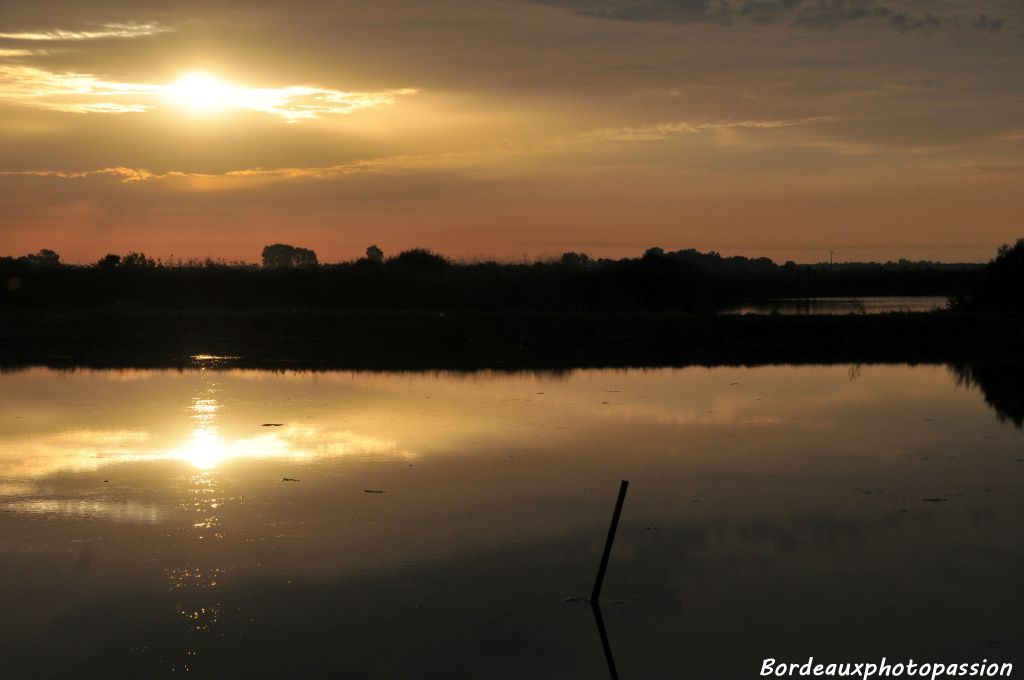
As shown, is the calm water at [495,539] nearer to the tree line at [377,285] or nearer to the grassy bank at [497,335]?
the grassy bank at [497,335]

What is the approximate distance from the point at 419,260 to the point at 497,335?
1684cm

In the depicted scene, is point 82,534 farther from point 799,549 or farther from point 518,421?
point 518,421

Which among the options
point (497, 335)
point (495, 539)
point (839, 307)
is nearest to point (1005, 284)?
point (839, 307)

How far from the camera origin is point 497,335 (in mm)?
31516

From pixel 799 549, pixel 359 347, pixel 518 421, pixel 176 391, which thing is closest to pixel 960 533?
pixel 799 549

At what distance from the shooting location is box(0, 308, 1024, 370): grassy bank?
27.5m

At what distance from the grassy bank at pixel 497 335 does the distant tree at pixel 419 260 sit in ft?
44.2

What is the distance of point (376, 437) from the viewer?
47.4 ft

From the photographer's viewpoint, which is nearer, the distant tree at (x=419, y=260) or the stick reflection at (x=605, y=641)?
the stick reflection at (x=605, y=641)

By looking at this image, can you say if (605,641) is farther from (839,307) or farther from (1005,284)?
(839,307)

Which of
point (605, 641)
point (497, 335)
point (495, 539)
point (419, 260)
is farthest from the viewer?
point (419, 260)

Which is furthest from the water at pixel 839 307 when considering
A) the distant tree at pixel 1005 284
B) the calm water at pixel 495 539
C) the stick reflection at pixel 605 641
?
the stick reflection at pixel 605 641

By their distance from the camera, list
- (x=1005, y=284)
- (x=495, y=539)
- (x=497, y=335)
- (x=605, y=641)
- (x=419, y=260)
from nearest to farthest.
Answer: (x=605, y=641) < (x=495, y=539) < (x=497, y=335) < (x=1005, y=284) < (x=419, y=260)

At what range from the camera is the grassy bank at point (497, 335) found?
90.3 ft
